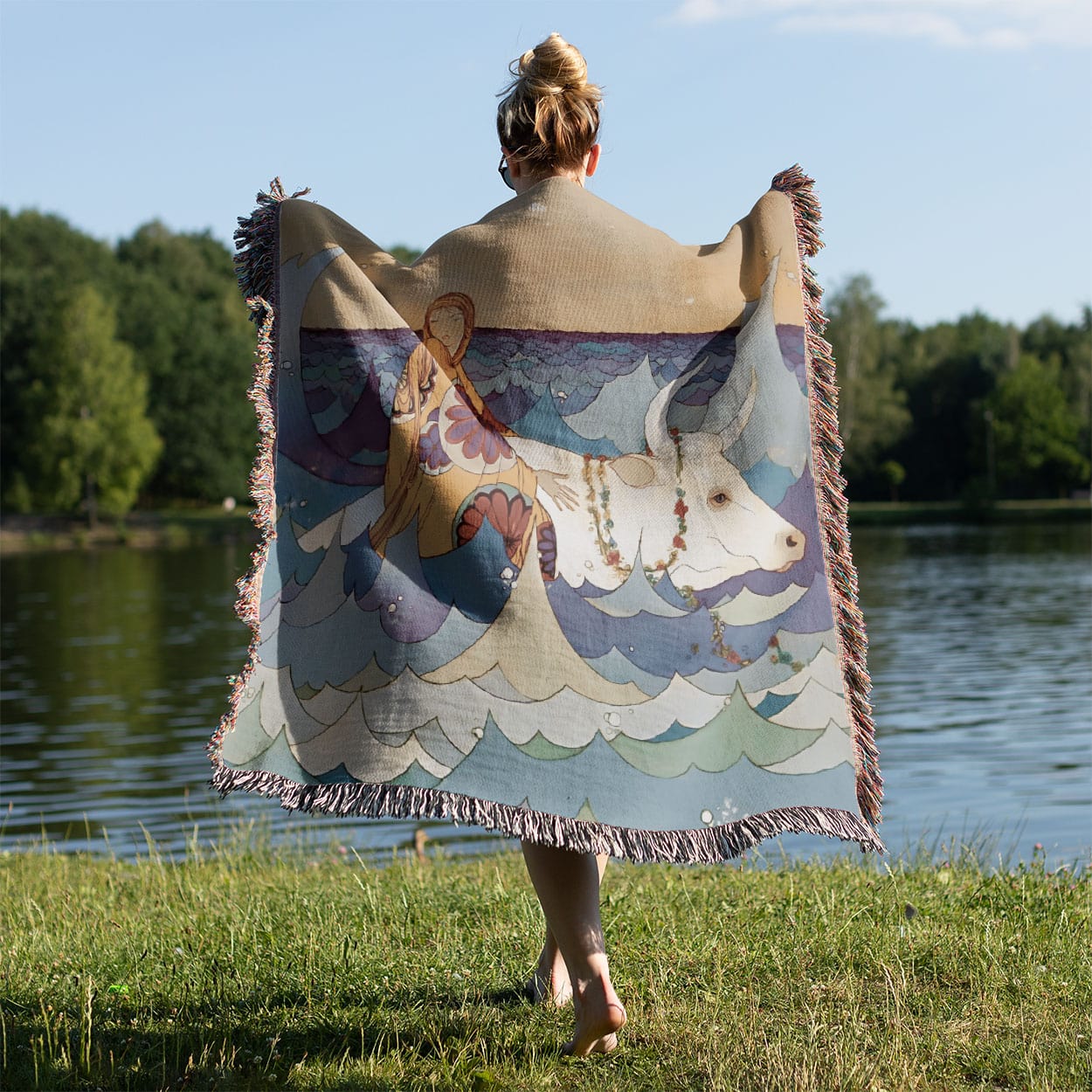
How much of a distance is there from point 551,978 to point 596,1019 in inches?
15.8


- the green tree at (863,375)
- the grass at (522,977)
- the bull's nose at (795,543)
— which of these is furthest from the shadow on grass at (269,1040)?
the green tree at (863,375)

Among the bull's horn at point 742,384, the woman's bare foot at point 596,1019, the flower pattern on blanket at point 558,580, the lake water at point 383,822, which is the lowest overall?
the lake water at point 383,822

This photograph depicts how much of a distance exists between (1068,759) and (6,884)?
8.51 m

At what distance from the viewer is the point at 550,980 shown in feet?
10.6

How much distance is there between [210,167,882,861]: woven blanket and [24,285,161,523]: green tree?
45.7 metres

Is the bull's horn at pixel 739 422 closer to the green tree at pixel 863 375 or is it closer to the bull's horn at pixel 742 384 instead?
the bull's horn at pixel 742 384

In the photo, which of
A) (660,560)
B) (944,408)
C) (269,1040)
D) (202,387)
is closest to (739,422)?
(660,560)

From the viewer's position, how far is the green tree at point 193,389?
174 feet

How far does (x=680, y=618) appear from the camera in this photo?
307 cm

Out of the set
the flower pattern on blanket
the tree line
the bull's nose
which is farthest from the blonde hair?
the tree line

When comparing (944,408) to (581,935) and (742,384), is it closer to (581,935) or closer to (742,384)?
(742,384)

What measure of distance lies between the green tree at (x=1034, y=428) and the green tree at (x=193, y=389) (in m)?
34.6

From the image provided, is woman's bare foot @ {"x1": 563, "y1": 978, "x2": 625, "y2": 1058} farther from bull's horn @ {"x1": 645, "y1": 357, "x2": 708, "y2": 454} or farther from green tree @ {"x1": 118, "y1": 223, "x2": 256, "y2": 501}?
green tree @ {"x1": 118, "y1": 223, "x2": 256, "y2": 501}

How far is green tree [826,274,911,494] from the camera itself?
203 feet
